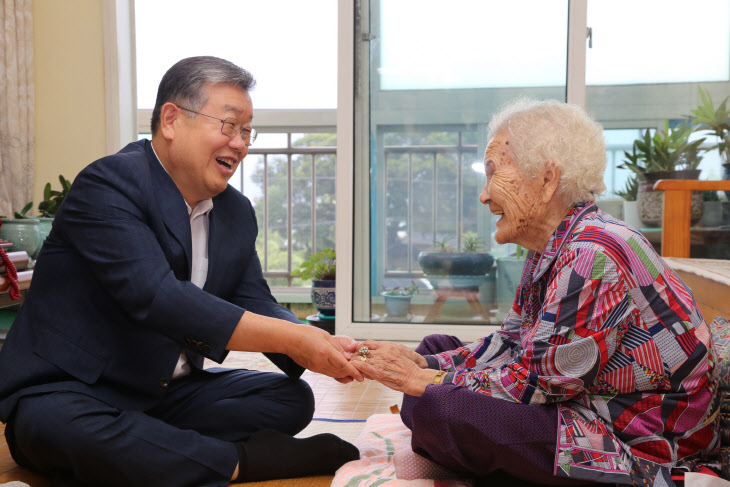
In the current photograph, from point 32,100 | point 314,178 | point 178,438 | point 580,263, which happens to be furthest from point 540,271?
point 314,178

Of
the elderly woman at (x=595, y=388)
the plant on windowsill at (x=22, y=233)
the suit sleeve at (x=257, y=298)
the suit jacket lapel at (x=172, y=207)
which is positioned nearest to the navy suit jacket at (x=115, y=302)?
the suit jacket lapel at (x=172, y=207)

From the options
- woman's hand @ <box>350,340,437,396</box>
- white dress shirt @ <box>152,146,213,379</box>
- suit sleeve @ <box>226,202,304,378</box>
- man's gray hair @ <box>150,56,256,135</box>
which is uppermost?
man's gray hair @ <box>150,56,256,135</box>

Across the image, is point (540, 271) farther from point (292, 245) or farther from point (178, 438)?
point (292, 245)

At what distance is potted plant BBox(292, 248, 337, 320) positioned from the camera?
396cm

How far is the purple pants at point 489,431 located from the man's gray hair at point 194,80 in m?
0.92

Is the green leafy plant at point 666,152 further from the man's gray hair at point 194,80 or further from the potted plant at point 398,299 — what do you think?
the man's gray hair at point 194,80

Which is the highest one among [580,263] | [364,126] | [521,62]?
[521,62]

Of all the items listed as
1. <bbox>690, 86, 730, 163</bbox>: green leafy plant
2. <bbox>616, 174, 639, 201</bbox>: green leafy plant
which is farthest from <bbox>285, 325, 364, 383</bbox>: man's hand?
<bbox>690, 86, 730, 163</bbox>: green leafy plant

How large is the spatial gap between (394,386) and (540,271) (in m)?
0.44

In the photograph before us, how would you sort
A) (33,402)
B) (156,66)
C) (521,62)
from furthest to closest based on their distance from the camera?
(156,66) → (521,62) → (33,402)

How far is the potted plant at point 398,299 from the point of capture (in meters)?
3.82

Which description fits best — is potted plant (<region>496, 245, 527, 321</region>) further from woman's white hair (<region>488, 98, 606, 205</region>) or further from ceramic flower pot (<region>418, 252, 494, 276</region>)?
woman's white hair (<region>488, 98, 606, 205</region>)

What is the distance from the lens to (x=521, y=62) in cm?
366

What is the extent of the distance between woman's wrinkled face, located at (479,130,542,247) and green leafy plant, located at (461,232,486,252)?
2.10 meters
